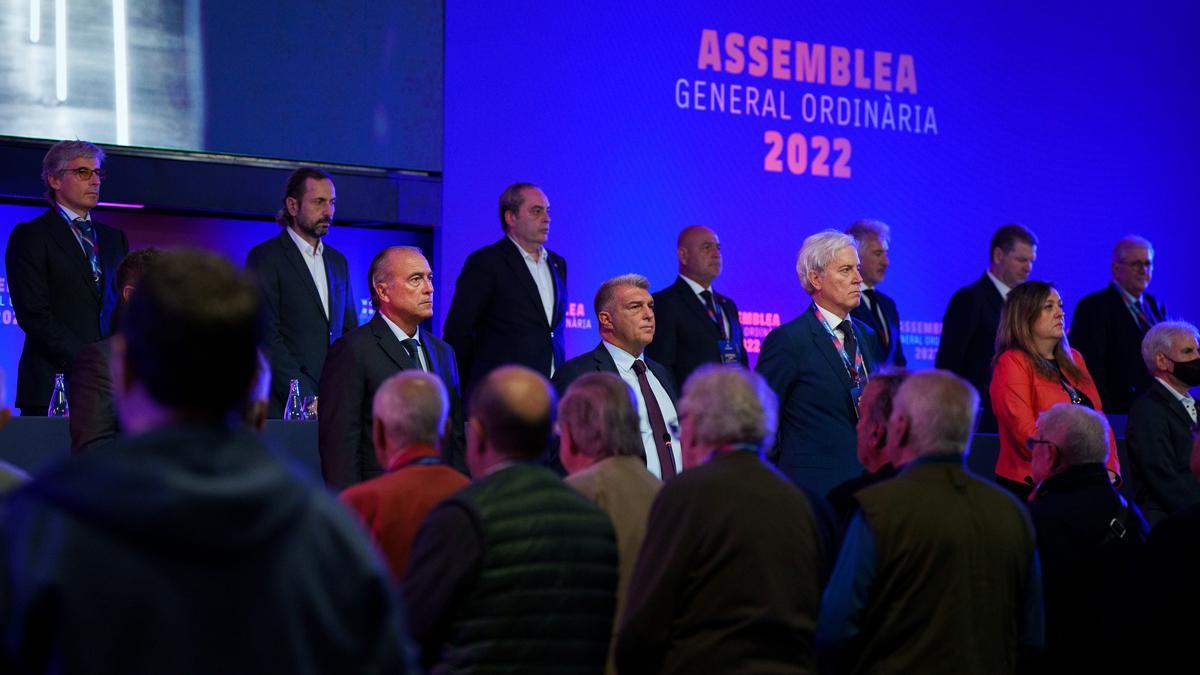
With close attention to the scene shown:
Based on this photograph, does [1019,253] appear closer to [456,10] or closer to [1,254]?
[456,10]

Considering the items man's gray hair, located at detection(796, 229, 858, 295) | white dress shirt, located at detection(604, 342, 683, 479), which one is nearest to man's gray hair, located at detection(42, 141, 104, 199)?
white dress shirt, located at detection(604, 342, 683, 479)

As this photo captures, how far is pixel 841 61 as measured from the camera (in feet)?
30.4

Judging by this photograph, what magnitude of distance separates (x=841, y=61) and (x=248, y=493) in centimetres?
823

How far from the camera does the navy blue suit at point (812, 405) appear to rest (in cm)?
555

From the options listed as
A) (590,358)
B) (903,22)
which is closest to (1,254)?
Answer: (590,358)

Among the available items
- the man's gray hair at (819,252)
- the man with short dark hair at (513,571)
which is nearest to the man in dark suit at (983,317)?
the man's gray hair at (819,252)

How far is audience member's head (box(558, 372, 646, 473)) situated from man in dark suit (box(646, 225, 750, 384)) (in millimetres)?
3309

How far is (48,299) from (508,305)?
2140 mm

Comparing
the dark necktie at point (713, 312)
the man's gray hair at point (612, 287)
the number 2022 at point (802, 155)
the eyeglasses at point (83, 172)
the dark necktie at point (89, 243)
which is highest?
the number 2022 at point (802, 155)

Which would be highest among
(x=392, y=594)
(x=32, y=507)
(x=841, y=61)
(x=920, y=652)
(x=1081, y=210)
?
(x=841, y=61)

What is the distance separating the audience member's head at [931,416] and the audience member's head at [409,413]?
1.25 meters

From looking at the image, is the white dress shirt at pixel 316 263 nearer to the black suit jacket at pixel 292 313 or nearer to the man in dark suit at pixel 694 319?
the black suit jacket at pixel 292 313

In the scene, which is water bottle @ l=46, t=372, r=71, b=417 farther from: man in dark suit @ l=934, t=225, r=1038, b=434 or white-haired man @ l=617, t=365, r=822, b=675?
man in dark suit @ l=934, t=225, r=1038, b=434

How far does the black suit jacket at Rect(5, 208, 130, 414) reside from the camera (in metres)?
6.12
